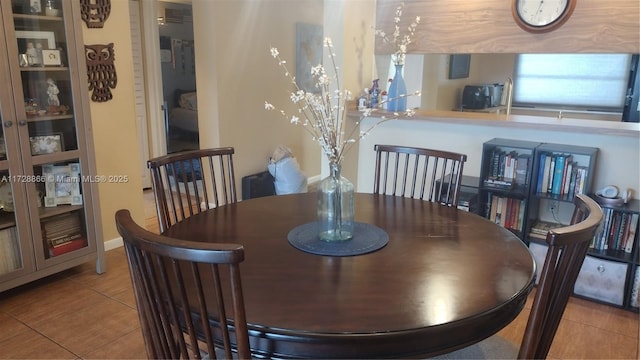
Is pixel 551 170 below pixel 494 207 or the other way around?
the other way around

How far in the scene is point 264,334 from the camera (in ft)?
3.63

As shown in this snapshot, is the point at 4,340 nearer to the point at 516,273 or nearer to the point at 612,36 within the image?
the point at 516,273

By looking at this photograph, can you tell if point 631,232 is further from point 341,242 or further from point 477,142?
point 341,242

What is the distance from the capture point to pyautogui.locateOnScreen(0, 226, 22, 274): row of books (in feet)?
8.64

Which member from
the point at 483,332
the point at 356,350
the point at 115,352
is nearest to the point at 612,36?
the point at 483,332

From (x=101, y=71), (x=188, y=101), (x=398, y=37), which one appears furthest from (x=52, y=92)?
(x=188, y=101)

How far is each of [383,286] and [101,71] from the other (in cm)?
266

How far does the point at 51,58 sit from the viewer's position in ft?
8.96

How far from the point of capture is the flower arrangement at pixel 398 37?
3.33 metres

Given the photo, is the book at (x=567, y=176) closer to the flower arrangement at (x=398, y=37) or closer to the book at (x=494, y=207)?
the book at (x=494, y=207)

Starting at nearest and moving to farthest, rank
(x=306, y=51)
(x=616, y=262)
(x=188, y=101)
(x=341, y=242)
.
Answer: (x=341, y=242) → (x=616, y=262) → (x=306, y=51) → (x=188, y=101)

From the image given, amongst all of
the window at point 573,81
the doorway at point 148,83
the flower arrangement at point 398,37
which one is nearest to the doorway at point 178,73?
the doorway at point 148,83

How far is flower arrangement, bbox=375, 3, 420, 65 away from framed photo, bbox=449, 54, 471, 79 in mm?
1898

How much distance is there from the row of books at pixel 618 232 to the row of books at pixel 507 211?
43cm
